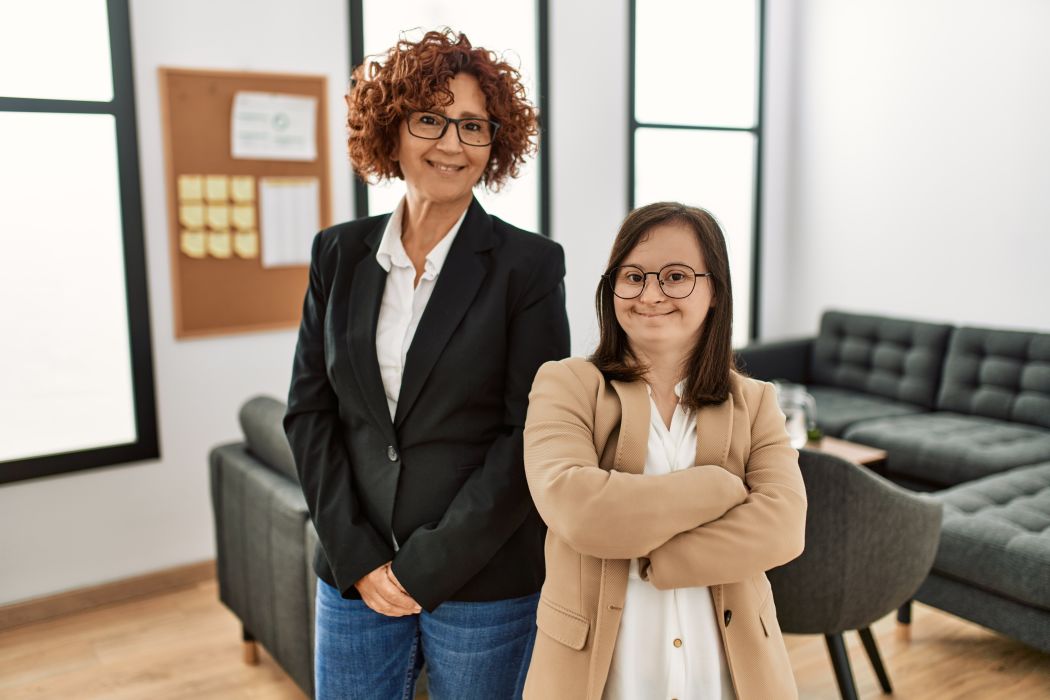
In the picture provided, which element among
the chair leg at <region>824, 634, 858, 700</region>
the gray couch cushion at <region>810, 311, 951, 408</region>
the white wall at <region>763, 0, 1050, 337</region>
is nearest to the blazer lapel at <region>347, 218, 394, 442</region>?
the chair leg at <region>824, 634, 858, 700</region>

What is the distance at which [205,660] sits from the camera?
2887mm

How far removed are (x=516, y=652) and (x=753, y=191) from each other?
4270 millimetres

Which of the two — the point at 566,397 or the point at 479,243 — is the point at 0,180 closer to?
the point at 479,243

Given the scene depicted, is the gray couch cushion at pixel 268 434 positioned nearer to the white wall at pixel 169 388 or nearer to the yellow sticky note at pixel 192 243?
the white wall at pixel 169 388

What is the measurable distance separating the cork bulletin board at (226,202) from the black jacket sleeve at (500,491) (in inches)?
89.7

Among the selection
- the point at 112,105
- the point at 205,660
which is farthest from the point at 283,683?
the point at 112,105

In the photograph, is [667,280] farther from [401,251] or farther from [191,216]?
[191,216]

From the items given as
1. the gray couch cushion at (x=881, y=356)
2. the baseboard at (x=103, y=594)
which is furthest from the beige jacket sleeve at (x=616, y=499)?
the gray couch cushion at (x=881, y=356)

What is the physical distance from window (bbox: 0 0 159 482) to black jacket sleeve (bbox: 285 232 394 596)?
2.01 metres

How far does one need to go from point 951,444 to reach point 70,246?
11.5ft

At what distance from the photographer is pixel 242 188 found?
3480 millimetres

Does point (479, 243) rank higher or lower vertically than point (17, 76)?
lower

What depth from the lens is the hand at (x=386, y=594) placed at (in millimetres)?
1459

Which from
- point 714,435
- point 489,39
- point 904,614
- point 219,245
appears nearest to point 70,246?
point 219,245
